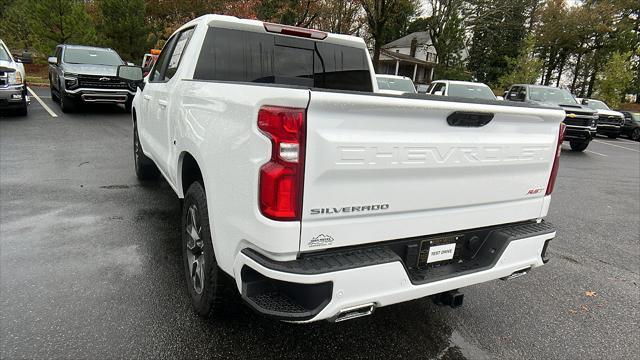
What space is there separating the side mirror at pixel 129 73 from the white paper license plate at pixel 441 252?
4.30 metres

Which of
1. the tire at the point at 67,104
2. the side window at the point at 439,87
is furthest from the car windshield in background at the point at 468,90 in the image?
the tire at the point at 67,104

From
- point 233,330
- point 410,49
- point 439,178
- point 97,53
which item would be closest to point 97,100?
point 97,53

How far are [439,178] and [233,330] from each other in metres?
1.65

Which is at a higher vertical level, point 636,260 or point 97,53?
point 97,53

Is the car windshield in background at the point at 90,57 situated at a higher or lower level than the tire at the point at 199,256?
higher

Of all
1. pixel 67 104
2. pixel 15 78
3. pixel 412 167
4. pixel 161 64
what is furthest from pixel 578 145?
pixel 15 78

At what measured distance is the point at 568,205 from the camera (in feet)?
22.0

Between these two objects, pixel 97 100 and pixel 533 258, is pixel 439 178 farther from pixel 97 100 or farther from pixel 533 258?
pixel 97 100

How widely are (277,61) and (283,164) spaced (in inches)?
88.8

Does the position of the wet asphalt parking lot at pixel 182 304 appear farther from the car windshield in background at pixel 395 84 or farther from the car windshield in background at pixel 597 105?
the car windshield in background at pixel 597 105

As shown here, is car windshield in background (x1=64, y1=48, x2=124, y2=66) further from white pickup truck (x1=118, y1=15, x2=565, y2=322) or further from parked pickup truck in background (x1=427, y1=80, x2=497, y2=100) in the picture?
white pickup truck (x1=118, y1=15, x2=565, y2=322)

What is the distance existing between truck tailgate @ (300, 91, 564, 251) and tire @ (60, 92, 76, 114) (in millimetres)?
12378

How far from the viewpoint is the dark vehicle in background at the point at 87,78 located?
38.0ft

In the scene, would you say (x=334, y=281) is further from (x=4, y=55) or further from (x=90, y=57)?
(x=90, y=57)
